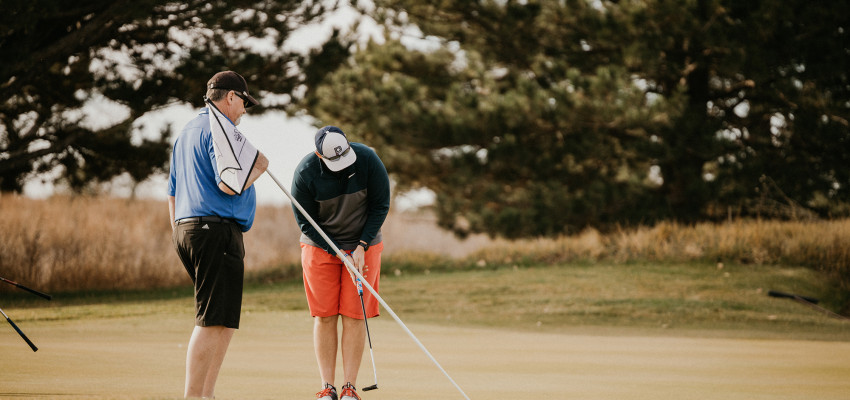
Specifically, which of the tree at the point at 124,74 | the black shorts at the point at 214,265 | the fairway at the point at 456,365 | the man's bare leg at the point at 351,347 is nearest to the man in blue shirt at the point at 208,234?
the black shorts at the point at 214,265

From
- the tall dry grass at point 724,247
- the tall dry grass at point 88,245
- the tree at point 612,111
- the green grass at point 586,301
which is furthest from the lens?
the tree at point 612,111

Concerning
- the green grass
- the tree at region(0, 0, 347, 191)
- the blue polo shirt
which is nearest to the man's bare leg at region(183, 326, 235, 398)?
the blue polo shirt

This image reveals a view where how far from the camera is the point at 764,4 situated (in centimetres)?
1934

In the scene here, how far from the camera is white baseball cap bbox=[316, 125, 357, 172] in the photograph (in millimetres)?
5102

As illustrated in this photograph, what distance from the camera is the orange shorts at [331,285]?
5.36m

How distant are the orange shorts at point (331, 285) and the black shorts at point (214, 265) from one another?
2.62ft

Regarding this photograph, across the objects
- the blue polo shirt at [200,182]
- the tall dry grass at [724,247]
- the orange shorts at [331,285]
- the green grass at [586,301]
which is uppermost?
the blue polo shirt at [200,182]

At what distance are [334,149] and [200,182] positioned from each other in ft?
2.77

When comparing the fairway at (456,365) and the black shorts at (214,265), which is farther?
the fairway at (456,365)

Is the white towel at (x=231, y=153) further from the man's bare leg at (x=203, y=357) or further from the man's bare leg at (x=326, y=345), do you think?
the man's bare leg at (x=326, y=345)

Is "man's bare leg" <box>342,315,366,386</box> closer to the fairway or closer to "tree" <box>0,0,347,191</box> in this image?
the fairway

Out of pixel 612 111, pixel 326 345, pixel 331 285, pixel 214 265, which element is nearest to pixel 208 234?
pixel 214 265

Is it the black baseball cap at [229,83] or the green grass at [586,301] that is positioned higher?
the black baseball cap at [229,83]

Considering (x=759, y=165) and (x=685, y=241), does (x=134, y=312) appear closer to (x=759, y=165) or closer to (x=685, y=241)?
(x=685, y=241)
